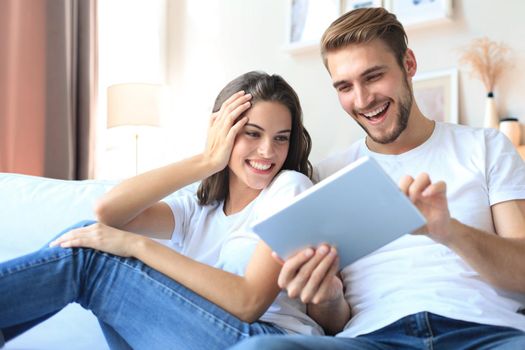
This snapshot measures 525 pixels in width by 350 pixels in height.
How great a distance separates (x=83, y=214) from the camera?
1.72m

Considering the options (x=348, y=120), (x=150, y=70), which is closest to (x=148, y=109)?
(x=150, y=70)

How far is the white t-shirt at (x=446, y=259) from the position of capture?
1.20m

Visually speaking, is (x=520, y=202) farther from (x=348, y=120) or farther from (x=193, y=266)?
(x=348, y=120)

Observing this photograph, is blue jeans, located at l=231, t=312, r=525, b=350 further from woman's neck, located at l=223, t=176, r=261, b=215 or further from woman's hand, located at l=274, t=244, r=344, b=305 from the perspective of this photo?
woman's neck, located at l=223, t=176, r=261, b=215

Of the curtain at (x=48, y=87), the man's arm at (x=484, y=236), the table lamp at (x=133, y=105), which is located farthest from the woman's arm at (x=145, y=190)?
the table lamp at (x=133, y=105)

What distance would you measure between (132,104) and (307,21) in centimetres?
106

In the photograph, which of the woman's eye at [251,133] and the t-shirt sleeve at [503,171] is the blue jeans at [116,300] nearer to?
the woman's eye at [251,133]

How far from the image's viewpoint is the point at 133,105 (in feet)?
10.7

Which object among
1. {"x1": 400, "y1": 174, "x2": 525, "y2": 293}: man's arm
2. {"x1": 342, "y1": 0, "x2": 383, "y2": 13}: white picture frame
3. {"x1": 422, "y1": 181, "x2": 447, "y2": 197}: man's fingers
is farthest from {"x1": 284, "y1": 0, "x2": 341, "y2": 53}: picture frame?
{"x1": 422, "y1": 181, "x2": 447, "y2": 197}: man's fingers

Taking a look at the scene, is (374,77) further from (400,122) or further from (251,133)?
(251,133)

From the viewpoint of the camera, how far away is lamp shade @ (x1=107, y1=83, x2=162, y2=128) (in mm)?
3271

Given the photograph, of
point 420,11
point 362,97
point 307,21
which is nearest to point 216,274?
point 362,97

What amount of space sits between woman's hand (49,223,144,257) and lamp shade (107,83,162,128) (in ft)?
6.77

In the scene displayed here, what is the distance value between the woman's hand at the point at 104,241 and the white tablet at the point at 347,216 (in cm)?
37
